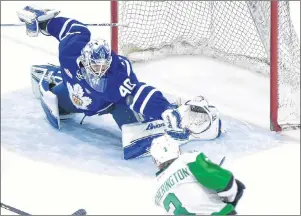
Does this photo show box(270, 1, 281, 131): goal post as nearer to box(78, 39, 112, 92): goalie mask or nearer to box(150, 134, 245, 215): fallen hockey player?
box(78, 39, 112, 92): goalie mask

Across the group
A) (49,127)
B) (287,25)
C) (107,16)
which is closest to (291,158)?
(287,25)

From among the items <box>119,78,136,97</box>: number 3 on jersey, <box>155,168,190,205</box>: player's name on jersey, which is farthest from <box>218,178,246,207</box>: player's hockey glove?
<box>119,78,136,97</box>: number 3 on jersey

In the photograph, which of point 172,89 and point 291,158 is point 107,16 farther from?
point 291,158

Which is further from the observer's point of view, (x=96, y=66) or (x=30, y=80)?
(x=30, y=80)

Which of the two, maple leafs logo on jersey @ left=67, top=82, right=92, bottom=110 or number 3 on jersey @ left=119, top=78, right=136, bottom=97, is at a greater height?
number 3 on jersey @ left=119, top=78, right=136, bottom=97

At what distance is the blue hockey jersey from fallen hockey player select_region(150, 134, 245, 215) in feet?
2.28

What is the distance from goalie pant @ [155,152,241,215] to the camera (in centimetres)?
232

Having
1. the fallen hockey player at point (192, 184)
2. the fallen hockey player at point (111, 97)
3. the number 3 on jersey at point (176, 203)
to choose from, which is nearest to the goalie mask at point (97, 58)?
the fallen hockey player at point (111, 97)

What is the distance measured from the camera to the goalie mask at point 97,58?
313 cm

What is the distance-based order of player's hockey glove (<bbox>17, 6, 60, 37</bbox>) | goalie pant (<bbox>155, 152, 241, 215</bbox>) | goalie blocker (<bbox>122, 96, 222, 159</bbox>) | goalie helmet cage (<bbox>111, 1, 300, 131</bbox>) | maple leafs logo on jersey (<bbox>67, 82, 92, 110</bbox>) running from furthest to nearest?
goalie helmet cage (<bbox>111, 1, 300, 131</bbox>)
player's hockey glove (<bbox>17, 6, 60, 37</bbox>)
maple leafs logo on jersey (<bbox>67, 82, 92, 110</bbox>)
goalie blocker (<bbox>122, 96, 222, 159</bbox>)
goalie pant (<bbox>155, 152, 241, 215</bbox>)

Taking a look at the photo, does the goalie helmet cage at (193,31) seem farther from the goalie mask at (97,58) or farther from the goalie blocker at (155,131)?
the goalie mask at (97,58)

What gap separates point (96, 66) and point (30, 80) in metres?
1.13

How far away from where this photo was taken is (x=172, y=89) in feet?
13.1

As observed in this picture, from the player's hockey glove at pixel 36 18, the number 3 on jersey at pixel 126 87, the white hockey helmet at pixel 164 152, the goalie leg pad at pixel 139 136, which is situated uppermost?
the player's hockey glove at pixel 36 18
